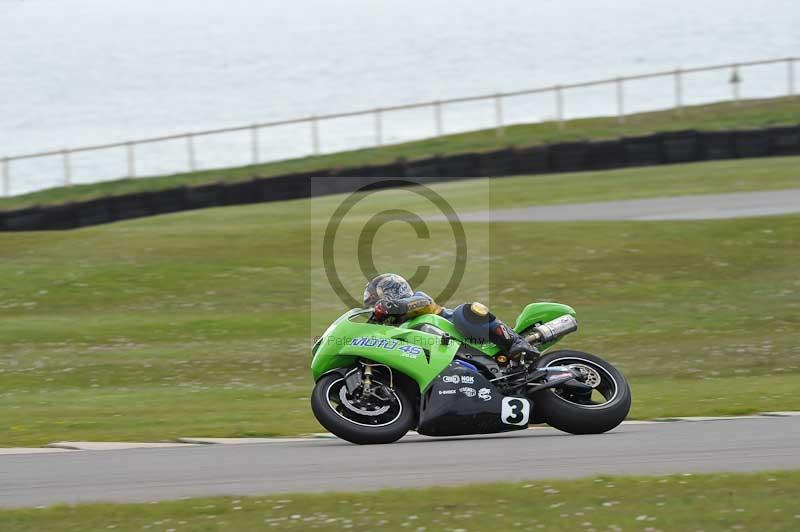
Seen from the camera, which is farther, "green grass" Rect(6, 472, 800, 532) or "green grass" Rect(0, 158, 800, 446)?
"green grass" Rect(0, 158, 800, 446)

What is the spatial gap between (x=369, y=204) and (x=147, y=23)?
12345 centimetres

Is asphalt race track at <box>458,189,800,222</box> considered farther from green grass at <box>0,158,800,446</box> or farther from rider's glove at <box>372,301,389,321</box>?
rider's glove at <box>372,301,389,321</box>

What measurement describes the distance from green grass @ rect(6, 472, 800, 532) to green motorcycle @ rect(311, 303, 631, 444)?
6.90ft

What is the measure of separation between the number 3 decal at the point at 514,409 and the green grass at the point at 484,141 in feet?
85.9

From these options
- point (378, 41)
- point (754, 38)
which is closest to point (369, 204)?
point (754, 38)

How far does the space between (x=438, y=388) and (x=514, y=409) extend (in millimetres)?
651

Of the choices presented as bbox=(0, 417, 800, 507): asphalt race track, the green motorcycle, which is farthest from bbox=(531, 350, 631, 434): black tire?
bbox=(0, 417, 800, 507): asphalt race track

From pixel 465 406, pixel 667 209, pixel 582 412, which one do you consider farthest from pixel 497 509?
pixel 667 209

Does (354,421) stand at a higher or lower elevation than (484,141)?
lower

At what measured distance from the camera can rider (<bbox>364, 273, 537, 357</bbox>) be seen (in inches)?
434

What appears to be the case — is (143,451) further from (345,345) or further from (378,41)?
(378,41)

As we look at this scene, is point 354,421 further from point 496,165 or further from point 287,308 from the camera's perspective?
point 496,165

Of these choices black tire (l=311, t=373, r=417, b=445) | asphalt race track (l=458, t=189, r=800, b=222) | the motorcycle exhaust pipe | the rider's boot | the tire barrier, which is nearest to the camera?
black tire (l=311, t=373, r=417, b=445)

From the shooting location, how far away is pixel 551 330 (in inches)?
448
